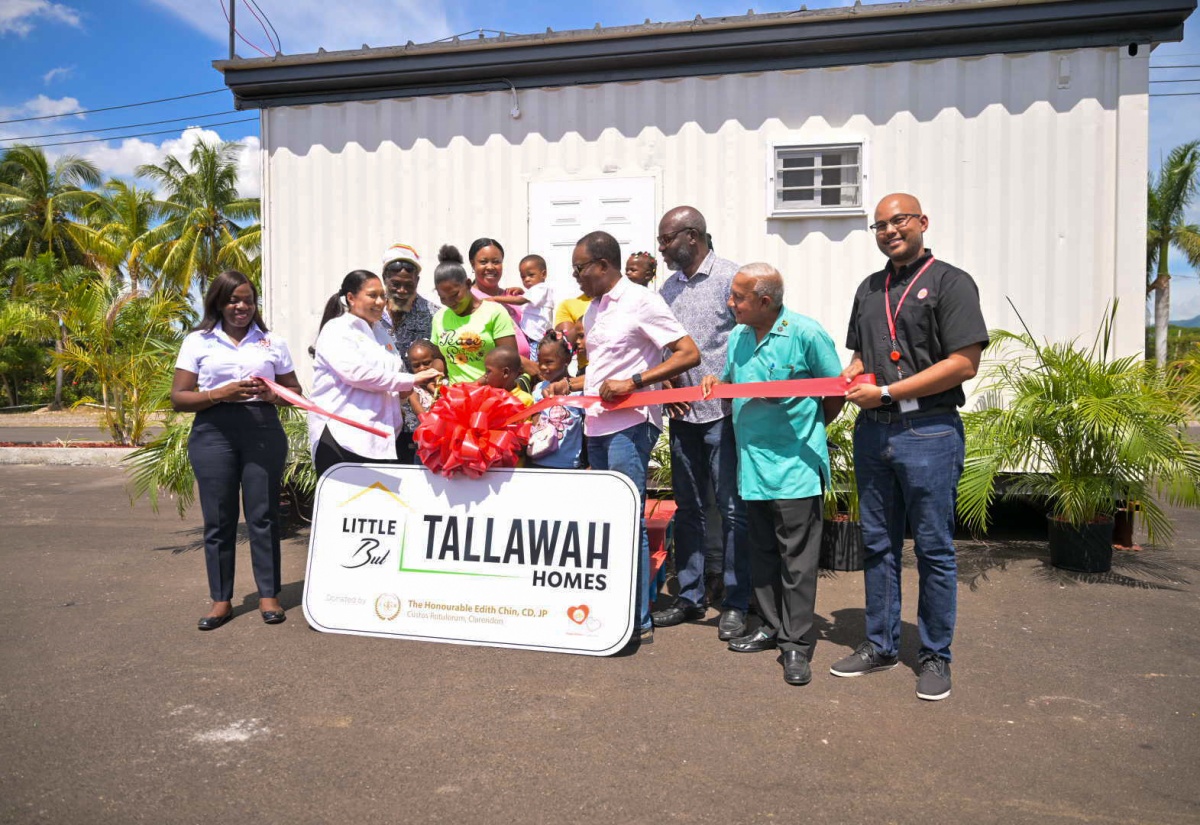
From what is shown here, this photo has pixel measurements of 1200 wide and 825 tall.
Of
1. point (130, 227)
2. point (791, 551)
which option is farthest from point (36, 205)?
point (791, 551)

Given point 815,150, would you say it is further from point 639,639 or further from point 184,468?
point 184,468

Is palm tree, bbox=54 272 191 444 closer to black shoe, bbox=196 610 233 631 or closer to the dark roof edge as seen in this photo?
the dark roof edge

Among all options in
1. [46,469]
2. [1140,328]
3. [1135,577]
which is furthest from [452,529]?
[46,469]

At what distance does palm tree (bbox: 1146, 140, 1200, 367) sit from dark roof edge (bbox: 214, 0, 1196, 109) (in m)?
28.3

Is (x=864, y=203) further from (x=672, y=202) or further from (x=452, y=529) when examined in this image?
(x=452, y=529)

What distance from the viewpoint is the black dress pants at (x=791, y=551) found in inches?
151

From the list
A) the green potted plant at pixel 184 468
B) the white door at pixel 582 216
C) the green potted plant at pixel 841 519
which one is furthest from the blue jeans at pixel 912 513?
the green potted plant at pixel 184 468

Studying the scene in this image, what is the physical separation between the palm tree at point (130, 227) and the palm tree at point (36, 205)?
766mm

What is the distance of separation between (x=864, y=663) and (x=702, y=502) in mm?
1186

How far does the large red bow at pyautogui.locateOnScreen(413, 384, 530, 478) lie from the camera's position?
414cm

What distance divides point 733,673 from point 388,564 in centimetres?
179

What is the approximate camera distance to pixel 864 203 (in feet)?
22.0

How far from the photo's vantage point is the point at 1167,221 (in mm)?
31969

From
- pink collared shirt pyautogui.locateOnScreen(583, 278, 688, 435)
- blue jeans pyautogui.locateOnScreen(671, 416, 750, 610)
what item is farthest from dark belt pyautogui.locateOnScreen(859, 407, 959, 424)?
pink collared shirt pyautogui.locateOnScreen(583, 278, 688, 435)
